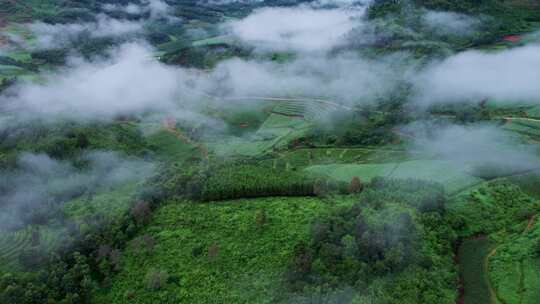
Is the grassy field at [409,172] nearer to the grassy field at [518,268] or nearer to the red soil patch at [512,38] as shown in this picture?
the grassy field at [518,268]

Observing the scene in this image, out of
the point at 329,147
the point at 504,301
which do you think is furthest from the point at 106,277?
the point at 329,147

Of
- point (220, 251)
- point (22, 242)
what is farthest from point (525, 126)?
point (22, 242)

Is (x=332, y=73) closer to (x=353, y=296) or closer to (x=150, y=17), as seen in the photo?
(x=353, y=296)

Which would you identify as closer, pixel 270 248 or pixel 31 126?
pixel 270 248

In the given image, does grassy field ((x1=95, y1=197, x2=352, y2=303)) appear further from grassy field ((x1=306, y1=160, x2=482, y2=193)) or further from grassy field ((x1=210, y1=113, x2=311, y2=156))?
grassy field ((x1=210, y1=113, x2=311, y2=156))

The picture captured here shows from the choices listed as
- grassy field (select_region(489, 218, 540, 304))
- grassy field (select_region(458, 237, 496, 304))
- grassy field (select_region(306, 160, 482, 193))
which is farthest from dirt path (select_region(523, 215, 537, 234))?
grassy field (select_region(306, 160, 482, 193))

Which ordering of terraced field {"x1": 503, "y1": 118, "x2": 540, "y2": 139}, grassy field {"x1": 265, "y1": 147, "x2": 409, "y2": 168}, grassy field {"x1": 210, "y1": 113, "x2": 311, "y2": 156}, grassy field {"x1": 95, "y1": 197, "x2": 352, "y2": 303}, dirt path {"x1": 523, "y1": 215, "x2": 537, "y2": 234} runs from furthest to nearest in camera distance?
grassy field {"x1": 210, "y1": 113, "x2": 311, "y2": 156}
grassy field {"x1": 265, "y1": 147, "x2": 409, "y2": 168}
terraced field {"x1": 503, "y1": 118, "x2": 540, "y2": 139}
dirt path {"x1": 523, "y1": 215, "x2": 537, "y2": 234}
grassy field {"x1": 95, "y1": 197, "x2": 352, "y2": 303}

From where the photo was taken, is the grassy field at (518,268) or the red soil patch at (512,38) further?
the red soil patch at (512,38)

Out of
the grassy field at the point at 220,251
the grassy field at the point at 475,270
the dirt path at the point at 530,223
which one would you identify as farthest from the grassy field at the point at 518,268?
the grassy field at the point at 220,251
